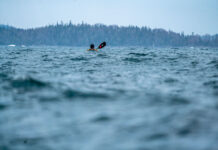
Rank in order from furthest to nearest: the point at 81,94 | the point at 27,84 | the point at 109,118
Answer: the point at 27,84 → the point at 81,94 → the point at 109,118

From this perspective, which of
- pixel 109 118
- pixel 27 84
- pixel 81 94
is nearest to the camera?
pixel 109 118

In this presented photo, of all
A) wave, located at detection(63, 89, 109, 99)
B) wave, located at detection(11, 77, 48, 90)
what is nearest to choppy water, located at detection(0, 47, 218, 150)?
wave, located at detection(63, 89, 109, 99)

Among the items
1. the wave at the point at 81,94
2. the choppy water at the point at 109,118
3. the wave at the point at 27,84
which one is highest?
the wave at the point at 27,84

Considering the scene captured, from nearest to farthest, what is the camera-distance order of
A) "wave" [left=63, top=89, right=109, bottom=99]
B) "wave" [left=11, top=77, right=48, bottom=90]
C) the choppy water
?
the choppy water
"wave" [left=63, top=89, right=109, bottom=99]
"wave" [left=11, top=77, right=48, bottom=90]

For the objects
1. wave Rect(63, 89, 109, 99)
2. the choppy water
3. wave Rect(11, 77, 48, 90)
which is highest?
wave Rect(11, 77, 48, 90)

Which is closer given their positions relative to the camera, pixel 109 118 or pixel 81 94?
pixel 109 118

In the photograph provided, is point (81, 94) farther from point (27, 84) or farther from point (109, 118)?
point (27, 84)

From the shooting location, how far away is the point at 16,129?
3.81 metres

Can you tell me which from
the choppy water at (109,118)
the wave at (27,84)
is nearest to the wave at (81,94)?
the choppy water at (109,118)

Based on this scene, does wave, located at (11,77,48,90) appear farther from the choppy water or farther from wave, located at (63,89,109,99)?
wave, located at (63,89,109,99)

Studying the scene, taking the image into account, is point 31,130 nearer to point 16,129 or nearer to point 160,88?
point 16,129

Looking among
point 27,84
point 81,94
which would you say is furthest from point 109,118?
point 27,84

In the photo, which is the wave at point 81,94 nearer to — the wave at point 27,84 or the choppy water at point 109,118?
the choppy water at point 109,118

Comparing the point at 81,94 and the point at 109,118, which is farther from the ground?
the point at 81,94
